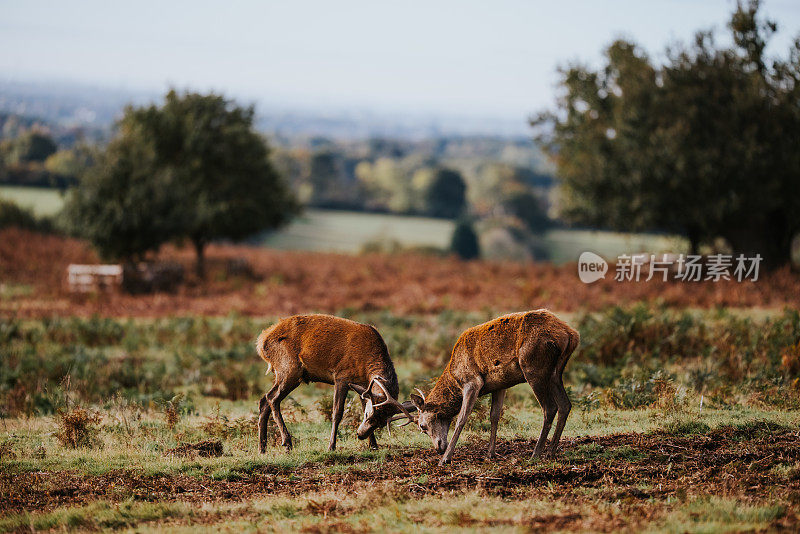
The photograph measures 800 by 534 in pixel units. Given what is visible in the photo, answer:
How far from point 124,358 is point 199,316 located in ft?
25.2

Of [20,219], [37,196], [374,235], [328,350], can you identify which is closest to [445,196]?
[374,235]

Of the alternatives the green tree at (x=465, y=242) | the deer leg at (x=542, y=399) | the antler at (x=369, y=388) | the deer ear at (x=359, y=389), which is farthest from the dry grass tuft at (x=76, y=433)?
the green tree at (x=465, y=242)

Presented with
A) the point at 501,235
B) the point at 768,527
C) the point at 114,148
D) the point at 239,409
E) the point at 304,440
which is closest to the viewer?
the point at 768,527

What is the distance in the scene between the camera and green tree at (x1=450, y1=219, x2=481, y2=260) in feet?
259

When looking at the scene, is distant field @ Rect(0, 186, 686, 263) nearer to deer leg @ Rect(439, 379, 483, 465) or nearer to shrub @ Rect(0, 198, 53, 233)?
shrub @ Rect(0, 198, 53, 233)

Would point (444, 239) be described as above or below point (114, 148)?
below

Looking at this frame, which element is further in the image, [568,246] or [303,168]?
[303,168]

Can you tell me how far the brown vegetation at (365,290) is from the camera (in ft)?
89.7

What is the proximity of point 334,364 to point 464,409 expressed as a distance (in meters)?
1.82

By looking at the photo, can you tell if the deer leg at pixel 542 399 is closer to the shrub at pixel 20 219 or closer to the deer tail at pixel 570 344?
the deer tail at pixel 570 344

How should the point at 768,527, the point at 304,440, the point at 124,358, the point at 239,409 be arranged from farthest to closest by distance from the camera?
the point at 124,358 < the point at 239,409 < the point at 304,440 < the point at 768,527

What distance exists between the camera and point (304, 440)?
11367 millimetres

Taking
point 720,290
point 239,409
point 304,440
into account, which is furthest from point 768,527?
point 720,290

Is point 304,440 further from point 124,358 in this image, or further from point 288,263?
point 288,263
